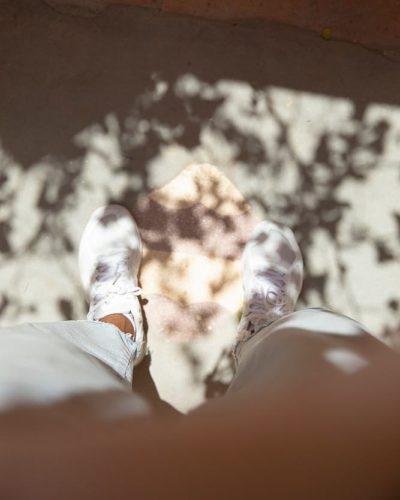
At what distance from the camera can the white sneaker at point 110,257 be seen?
253 cm

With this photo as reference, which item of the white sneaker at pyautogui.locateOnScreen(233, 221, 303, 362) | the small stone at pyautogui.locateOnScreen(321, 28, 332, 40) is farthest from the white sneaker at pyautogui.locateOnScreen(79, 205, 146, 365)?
the small stone at pyautogui.locateOnScreen(321, 28, 332, 40)

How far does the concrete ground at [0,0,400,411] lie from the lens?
2.63 m

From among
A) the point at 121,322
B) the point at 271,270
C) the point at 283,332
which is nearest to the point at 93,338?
the point at 121,322

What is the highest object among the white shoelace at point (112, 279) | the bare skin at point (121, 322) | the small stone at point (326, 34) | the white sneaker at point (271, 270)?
the small stone at point (326, 34)

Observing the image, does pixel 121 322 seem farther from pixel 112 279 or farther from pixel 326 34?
pixel 326 34

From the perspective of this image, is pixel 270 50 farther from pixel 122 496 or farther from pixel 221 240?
pixel 122 496

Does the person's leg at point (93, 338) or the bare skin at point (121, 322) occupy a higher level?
the person's leg at point (93, 338)

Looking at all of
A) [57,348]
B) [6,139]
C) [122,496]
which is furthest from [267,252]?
[122,496]

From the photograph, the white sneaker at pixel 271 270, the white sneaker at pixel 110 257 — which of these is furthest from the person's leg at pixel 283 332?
the white sneaker at pixel 110 257

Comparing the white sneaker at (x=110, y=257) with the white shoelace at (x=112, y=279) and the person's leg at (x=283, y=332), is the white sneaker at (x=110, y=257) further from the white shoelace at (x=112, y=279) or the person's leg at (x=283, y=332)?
the person's leg at (x=283, y=332)

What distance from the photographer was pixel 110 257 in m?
2.61

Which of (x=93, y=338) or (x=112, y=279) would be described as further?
(x=112, y=279)

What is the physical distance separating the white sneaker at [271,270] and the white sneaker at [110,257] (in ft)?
1.83

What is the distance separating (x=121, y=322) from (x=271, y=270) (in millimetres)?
796
